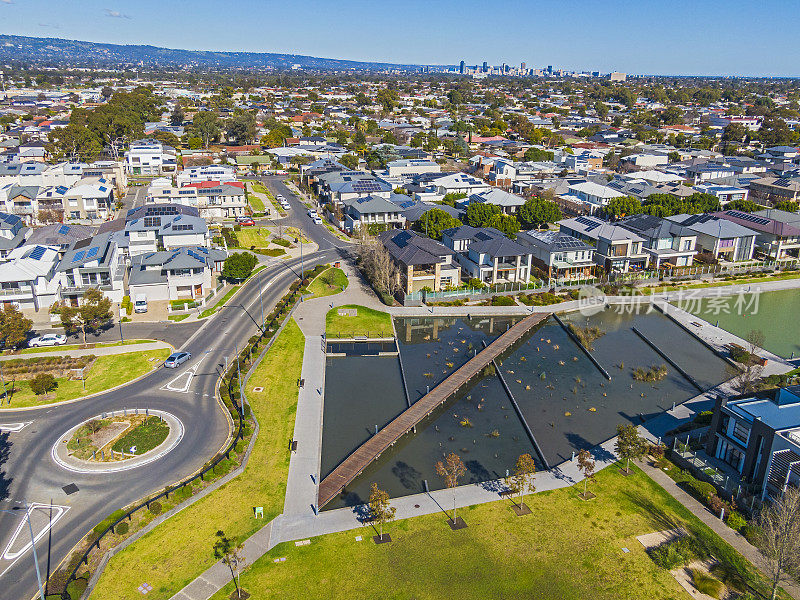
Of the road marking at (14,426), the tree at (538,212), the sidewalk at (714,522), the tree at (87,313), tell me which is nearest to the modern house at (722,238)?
the tree at (538,212)

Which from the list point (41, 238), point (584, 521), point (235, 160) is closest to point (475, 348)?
point (584, 521)

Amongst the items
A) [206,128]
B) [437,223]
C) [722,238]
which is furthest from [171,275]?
[206,128]

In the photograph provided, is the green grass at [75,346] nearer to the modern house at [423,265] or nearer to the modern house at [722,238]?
the modern house at [423,265]

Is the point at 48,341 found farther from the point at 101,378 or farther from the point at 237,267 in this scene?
the point at 237,267

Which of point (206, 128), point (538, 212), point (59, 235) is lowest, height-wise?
point (59, 235)

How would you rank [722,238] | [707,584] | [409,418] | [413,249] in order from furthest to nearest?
[722,238] → [413,249] → [409,418] → [707,584]

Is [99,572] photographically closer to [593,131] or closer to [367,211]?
[367,211]
